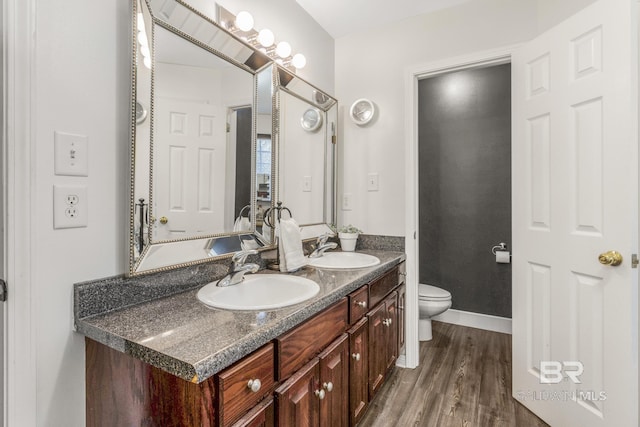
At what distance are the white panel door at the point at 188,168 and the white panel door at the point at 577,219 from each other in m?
1.60

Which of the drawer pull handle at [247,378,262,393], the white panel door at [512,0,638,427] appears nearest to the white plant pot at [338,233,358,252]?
the white panel door at [512,0,638,427]

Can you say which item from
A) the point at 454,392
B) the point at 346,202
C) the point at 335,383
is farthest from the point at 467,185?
the point at 335,383

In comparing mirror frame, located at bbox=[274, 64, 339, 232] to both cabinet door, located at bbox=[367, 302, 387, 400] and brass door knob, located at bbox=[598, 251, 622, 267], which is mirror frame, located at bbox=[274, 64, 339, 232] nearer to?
cabinet door, located at bbox=[367, 302, 387, 400]

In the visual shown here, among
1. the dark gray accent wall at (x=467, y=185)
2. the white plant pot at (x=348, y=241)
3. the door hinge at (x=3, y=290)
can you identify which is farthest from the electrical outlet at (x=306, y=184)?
the dark gray accent wall at (x=467, y=185)

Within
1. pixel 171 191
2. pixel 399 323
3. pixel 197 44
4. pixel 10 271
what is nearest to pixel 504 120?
pixel 399 323

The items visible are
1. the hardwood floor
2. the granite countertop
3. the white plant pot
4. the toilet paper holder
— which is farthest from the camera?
the toilet paper holder

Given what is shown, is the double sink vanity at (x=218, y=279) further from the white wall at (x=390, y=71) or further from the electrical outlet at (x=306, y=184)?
the white wall at (x=390, y=71)

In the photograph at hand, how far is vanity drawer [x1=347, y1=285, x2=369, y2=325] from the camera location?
1.40m

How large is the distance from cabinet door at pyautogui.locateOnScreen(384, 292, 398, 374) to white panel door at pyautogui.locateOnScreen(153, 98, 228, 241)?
41.9 inches

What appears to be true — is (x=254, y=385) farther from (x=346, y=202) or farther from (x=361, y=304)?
(x=346, y=202)

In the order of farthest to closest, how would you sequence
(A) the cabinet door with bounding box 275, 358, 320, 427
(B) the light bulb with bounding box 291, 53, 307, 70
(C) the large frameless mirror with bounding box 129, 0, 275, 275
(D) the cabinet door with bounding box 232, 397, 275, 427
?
(B) the light bulb with bounding box 291, 53, 307, 70
(C) the large frameless mirror with bounding box 129, 0, 275, 275
(A) the cabinet door with bounding box 275, 358, 320, 427
(D) the cabinet door with bounding box 232, 397, 275, 427

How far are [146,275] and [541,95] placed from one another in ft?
6.57

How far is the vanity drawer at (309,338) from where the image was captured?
95cm

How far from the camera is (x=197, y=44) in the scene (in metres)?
1.28
